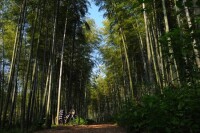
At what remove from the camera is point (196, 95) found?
9.59 ft

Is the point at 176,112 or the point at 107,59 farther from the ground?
the point at 107,59

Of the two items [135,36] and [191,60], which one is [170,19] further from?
[191,60]

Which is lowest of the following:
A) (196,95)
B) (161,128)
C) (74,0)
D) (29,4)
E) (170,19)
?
(161,128)

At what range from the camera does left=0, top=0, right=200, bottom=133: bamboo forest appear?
9.28ft

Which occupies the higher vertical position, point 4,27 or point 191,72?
point 4,27

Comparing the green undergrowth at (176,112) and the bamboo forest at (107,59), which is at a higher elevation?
the bamboo forest at (107,59)

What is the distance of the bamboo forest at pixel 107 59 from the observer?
9.28 feet

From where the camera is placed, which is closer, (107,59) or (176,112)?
(176,112)

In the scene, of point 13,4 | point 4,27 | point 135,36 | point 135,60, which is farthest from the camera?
point 135,60

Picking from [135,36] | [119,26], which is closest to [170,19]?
[119,26]

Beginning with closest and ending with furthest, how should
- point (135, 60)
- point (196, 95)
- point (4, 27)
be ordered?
1. point (196, 95)
2. point (4, 27)
3. point (135, 60)

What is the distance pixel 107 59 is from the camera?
25453 mm

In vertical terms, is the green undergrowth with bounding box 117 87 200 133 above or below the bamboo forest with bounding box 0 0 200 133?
below

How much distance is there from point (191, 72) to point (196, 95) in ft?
1.42
